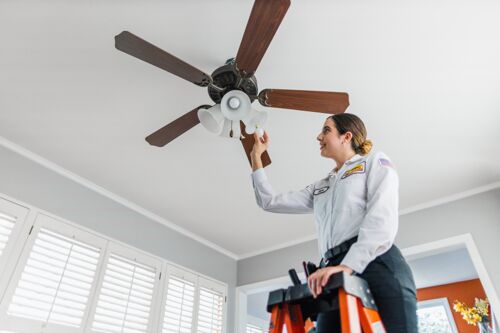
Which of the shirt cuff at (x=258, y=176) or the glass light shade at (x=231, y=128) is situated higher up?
the glass light shade at (x=231, y=128)

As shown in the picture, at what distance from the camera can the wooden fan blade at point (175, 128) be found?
1935 millimetres

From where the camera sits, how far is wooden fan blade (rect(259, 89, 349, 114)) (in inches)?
69.6

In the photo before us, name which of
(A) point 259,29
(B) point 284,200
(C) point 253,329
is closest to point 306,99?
(A) point 259,29

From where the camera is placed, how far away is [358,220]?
1.08 meters

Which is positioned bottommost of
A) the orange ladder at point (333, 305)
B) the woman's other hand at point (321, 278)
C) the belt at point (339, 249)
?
the orange ladder at point (333, 305)

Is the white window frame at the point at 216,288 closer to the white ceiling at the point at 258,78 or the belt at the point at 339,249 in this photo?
the white ceiling at the point at 258,78

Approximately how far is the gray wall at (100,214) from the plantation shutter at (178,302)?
166mm

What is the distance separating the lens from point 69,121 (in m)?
2.52

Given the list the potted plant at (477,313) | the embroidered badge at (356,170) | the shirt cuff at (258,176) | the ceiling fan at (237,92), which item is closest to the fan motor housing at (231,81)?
the ceiling fan at (237,92)

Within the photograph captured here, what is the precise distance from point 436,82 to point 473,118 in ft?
1.68

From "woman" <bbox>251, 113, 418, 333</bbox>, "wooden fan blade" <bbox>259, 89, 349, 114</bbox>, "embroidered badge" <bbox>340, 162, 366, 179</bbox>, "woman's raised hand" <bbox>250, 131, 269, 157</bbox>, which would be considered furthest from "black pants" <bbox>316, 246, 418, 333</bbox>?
"wooden fan blade" <bbox>259, 89, 349, 114</bbox>

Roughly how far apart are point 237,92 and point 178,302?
2527 millimetres

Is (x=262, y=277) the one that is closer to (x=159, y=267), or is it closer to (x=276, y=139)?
(x=159, y=267)

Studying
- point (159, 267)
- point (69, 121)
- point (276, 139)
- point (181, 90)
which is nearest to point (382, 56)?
point (276, 139)
